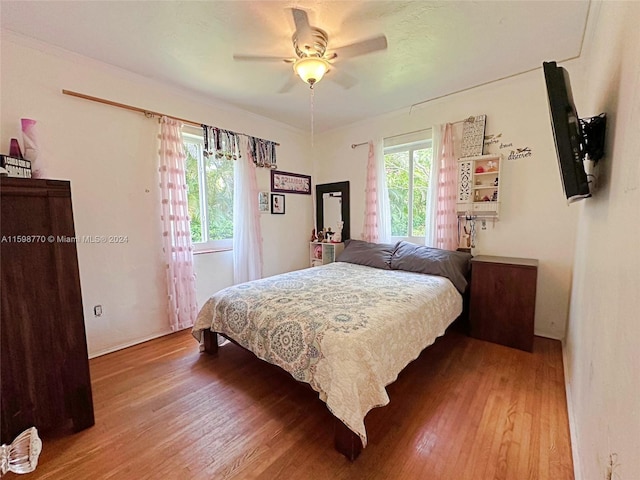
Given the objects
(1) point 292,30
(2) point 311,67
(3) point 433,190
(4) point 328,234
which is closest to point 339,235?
(4) point 328,234

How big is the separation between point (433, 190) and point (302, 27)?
228cm

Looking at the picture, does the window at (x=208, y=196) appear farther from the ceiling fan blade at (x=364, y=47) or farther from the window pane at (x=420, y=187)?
the window pane at (x=420, y=187)

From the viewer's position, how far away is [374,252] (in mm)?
3475

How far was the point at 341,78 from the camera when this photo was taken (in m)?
2.63

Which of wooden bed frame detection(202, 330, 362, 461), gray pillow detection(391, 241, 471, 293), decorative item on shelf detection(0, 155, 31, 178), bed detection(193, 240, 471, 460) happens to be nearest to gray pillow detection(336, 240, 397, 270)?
gray pillow detection(391, 241, 471, 293)

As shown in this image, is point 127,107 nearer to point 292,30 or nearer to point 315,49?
point 292,30

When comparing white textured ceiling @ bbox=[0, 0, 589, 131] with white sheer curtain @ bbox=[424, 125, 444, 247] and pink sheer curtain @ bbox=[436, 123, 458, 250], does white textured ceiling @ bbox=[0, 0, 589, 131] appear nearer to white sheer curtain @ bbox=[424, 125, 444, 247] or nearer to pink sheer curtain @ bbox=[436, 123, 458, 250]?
white sheer curtain @ bbox=[424, 125, 444, 247]

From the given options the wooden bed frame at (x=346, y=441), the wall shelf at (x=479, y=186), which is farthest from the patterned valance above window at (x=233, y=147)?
the wooden bed frame at (x=346, y=441)

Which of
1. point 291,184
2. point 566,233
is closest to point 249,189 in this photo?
point 291,184

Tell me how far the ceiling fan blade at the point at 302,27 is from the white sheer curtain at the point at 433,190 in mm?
1957

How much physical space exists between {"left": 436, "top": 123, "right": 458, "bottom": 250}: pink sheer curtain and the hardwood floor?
1316mm

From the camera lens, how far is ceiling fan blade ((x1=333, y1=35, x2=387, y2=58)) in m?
1.82

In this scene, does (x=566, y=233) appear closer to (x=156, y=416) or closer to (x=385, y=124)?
(x=385, y=124)

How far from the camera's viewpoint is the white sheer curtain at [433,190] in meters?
3.22
